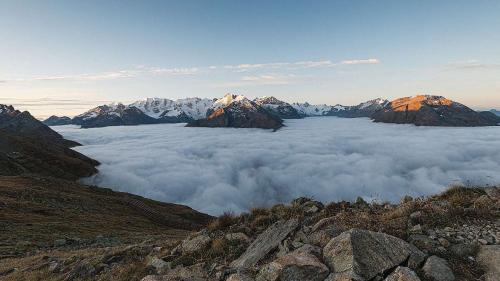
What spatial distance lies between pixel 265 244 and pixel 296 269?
10.5 feet

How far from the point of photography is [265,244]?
1257 cm

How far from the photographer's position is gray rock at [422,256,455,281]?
28.4 ft

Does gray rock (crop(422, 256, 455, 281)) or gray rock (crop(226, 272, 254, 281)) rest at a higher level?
gray rock (crop(422, 256, 455, 281))

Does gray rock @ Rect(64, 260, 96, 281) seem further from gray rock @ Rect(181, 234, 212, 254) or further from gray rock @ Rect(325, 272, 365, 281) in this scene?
gray rock @ Rect(325, 272, 365, 281)

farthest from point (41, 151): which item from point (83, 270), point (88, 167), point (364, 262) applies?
point (364, 262)

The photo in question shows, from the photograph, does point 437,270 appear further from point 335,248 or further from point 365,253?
point 335,248

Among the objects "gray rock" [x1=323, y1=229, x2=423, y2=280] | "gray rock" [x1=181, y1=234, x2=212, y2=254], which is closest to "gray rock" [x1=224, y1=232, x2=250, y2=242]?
"gray rock" [x1=181, y1=234, x2=212, y2=254]

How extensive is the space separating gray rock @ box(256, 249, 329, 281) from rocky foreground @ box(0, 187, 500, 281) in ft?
0.08

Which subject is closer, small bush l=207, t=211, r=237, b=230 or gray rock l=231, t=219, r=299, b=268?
gray rock l=231, t=219, r=299, b=268

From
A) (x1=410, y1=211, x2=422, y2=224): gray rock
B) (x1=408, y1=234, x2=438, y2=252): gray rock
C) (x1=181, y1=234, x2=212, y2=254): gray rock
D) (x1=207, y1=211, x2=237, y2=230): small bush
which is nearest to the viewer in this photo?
(x1=408, y1=234, x2=438, y2=252): gray rock

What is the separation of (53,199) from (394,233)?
2315 inches

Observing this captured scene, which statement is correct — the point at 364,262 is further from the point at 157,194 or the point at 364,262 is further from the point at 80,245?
the point at 157,194

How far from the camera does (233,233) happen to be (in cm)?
1523

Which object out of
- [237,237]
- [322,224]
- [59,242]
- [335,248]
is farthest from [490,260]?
[59,242]
